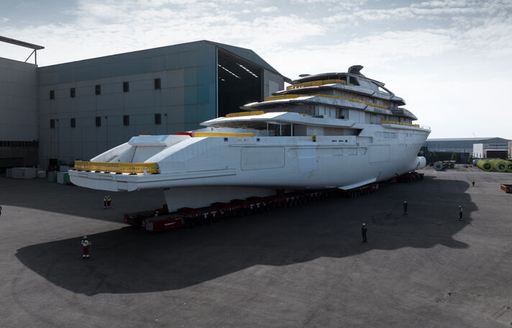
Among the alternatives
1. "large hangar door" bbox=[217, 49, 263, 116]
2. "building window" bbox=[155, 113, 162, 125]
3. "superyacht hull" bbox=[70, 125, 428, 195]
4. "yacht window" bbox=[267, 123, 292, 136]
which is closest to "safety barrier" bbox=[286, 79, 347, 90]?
"superyacht hull" bbox=[70, 125, 428, 195]

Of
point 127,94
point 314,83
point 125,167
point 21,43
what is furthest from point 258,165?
point 21,43

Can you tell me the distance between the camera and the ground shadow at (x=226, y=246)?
549 inches

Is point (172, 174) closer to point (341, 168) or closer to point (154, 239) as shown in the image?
point (154, 239)

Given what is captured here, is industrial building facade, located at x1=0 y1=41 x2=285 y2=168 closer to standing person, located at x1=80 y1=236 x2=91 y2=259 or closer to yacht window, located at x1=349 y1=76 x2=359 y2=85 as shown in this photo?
yacht window, located at x1=349 y1=76 x2=359 y2=85

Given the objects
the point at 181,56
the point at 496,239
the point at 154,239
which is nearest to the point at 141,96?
the point at 181,56

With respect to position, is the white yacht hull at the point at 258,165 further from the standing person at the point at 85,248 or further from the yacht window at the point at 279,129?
the standing person at the point at 85,248

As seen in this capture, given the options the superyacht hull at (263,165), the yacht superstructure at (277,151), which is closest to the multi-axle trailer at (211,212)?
the yacht superstructure at (277,151)

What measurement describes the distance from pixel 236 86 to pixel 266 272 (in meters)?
55.0

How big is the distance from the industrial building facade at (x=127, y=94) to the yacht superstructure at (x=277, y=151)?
14.5m

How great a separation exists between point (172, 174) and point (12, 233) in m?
10.8

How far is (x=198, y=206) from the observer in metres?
23.2

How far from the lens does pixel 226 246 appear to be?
58.5 feet

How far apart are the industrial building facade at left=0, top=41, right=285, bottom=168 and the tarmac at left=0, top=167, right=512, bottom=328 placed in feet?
77.0

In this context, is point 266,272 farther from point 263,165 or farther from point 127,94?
point 127,94
